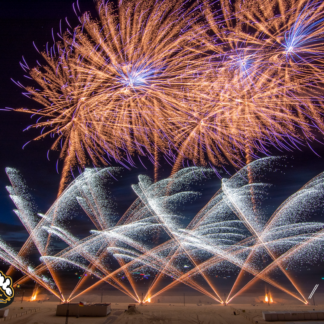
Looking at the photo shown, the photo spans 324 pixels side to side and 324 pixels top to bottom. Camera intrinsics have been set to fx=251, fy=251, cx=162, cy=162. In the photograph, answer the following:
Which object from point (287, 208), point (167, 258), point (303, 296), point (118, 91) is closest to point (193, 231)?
point (167, 258)

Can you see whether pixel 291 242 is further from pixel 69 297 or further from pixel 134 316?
pixel 69 297

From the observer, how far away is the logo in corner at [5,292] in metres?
12.7

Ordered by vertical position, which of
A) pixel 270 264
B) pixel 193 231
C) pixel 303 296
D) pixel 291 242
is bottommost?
pixel 303 296

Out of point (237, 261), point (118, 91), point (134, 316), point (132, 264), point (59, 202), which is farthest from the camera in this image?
point (132, 264)

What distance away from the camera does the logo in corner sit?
41.7 ft

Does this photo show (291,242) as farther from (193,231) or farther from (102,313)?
(102,313)

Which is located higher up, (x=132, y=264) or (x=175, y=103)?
(x=175, y=103)

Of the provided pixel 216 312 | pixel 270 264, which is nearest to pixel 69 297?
pixel 216 312

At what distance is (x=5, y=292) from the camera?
42.4 ft

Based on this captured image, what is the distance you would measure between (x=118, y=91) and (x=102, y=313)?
17.8 metres

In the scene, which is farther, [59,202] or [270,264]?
[270,264]

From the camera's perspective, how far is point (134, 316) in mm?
20109

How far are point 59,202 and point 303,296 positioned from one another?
29307mm

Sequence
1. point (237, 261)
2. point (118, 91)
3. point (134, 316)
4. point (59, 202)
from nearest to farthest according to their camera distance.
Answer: point (118, 91) < point (134, 316) < point (59, 202) < point (237, 261)
